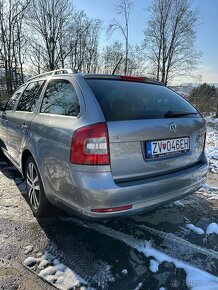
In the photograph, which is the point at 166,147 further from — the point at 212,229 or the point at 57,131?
the point at 212,229

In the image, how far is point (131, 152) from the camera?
2.22 meters

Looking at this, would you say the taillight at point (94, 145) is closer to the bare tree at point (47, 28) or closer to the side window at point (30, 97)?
the side window at point (30, 97)

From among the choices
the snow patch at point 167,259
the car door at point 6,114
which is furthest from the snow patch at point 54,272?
the car door at point 6,114

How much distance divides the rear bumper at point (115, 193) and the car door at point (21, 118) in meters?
1.38

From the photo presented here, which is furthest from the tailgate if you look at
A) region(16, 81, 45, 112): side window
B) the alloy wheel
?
region(16, 81, 45, 112): side window

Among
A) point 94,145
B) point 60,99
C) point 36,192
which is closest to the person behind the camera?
point 94,145

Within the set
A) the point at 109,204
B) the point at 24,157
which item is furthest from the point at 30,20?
the point at 109,204

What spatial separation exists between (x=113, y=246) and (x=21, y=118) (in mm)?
2039

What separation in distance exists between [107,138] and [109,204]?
529 mm

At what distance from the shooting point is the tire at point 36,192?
2916mm

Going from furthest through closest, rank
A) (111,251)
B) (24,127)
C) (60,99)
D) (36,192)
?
(24,127), (36,192), (60,99), (111,251)

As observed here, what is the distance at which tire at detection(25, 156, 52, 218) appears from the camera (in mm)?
2916

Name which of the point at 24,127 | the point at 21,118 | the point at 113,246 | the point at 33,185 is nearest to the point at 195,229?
the point at 113,246

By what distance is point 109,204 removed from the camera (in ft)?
7.03
